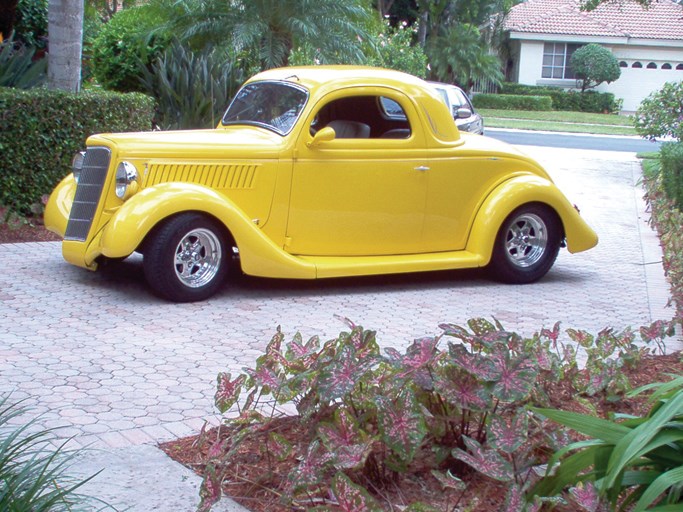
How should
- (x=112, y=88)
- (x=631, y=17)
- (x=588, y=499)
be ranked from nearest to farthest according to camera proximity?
(x=588, y=499) < (x=112, y=88) < (x=631, y=17)

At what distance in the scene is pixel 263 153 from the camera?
789cm

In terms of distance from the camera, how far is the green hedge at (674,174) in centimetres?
1202

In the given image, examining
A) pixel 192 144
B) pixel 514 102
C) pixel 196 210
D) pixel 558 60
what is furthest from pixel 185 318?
pixel 558 60

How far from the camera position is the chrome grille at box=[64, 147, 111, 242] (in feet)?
25.6

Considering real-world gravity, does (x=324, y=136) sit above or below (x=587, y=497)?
above

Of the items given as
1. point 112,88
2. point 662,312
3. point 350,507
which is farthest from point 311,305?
point 112,88

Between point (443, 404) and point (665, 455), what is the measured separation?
93 centimetres

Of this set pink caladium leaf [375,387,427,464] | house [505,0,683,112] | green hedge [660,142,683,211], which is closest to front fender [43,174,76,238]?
pink caladium leaf [375,387,427,464]

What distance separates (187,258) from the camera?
25.2 feet

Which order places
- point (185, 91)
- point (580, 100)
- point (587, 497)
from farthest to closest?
point (580, 100)
point (185, 91)
point (587, 497)

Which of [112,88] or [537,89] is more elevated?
[537,89]

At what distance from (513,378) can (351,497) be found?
0.81 meters

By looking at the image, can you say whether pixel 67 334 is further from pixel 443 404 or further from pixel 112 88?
pixel 112 88

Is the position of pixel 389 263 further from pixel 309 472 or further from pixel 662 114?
pixel 662 114
